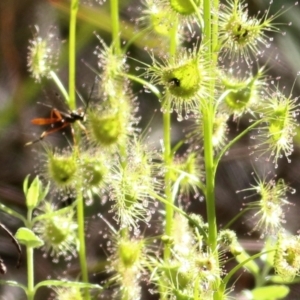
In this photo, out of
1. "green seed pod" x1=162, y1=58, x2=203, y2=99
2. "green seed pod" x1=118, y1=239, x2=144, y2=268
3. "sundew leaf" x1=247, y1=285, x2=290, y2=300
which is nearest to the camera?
"sundew leaf" x1=247, y1=285, x2=290, y2=300

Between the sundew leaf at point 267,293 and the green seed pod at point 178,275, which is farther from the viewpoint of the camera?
the green seed pod at point 178,275

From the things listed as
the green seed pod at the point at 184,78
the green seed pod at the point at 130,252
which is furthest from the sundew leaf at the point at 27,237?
the green seed pod at the point at 184,78

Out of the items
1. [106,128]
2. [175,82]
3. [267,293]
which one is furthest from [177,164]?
[267,293]

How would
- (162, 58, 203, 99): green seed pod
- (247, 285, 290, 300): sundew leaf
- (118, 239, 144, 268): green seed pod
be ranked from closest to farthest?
1. (247, 285, 290, 300): sundew leaf
2. (162, 58, 203, 99): green seed pod
3. (118, 239, 144, 268): green seed pod

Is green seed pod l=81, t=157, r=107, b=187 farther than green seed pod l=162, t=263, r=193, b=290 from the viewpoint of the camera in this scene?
Yes

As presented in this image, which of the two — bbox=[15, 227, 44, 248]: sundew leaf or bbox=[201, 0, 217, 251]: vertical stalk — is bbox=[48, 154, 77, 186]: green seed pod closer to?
bbox=[15, 227, 44, 248]: sundew leaf

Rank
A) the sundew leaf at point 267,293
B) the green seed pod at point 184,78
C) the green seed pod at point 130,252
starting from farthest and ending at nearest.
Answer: the green seed pod at point 130,252 < the green seed pod at point 184,78 < the sundew leaf at point 267,293

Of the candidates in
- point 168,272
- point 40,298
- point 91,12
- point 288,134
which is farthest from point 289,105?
point 40,298

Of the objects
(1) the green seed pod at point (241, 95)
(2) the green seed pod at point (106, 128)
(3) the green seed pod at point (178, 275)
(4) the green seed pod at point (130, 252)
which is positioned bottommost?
(4) the green seed pod at point (130, 252)

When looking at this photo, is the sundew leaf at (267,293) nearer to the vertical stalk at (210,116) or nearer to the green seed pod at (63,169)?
the vertical stalk at (210,116)

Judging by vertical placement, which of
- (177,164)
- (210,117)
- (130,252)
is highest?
(210,117)

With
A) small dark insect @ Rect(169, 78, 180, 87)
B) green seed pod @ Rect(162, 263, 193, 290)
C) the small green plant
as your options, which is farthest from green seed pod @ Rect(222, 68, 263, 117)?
green seed pod @ Rect(162, 263, 193, 290)

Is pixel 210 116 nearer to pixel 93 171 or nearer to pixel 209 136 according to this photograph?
pixel 209 136
